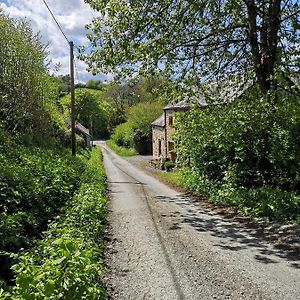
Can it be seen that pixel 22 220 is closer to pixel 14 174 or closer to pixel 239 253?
pixel 14 174

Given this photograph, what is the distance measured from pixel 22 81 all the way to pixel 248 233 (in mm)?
16134

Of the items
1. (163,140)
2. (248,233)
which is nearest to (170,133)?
(163,140)

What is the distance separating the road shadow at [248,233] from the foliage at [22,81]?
1181 cm

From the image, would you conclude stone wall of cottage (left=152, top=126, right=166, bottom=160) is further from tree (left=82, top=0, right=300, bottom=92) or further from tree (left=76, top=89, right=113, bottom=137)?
tree (left=76, top=89, right=113, bottom=137)

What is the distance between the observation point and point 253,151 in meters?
13.0

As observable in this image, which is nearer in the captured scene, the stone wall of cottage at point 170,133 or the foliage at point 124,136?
the stone wall of cottage at point 170,133

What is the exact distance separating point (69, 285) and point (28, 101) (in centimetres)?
1887

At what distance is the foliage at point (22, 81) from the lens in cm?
1970

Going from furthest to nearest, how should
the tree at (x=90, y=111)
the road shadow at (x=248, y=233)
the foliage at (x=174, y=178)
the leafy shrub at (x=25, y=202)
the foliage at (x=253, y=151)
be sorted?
1. the tree at (x=90, y=111)
2. the foliage at (x=174, y=178)
3. the foliage at (x=253, y=151)
4. the road shadow at (x=248, y=233)
5. the leafy shrub at (x=25, y=202)

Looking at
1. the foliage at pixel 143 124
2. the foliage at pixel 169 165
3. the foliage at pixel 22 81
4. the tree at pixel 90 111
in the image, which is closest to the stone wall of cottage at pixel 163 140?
the foliage at pixel 169 165

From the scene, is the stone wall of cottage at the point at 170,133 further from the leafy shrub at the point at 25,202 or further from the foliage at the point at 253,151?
the leafy shrub at the point at 25,202

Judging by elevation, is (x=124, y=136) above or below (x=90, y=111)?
below

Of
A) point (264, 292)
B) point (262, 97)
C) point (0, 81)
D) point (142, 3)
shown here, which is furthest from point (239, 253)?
point (0, 81)

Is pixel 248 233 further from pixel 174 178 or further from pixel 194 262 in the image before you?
pixel 174 178
